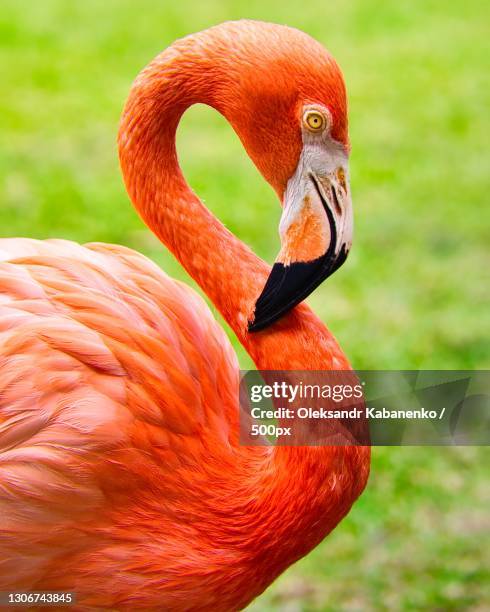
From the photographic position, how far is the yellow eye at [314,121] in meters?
2.45

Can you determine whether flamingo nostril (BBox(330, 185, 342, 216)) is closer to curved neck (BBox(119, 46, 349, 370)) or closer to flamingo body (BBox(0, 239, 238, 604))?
curved neck (BBox(119, 46, 349, 370))

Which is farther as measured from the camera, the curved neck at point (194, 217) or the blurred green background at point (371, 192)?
the blurred green background at point (371, 192)

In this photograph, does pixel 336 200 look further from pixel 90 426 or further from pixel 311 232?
pixel 90 426

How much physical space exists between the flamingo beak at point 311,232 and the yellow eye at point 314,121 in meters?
0.11

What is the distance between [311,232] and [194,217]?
407 mm

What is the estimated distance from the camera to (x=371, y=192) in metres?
6.88

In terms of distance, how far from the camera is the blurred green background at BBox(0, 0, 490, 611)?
13.5 feet

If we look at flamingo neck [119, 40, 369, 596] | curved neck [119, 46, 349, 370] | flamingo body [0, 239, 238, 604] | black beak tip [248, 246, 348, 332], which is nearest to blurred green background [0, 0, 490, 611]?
flamingo neck [119, 40, 369, 596]

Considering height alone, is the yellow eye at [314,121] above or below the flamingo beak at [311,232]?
above

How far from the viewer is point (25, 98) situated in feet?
25.7

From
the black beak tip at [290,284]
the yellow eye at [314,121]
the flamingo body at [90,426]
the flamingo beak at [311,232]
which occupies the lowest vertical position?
the flamingo body at [90,426]

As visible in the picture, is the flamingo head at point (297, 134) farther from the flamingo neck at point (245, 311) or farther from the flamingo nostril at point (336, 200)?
the flamingo neck at point (245, 311)

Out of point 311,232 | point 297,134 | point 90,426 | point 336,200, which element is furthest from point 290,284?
point 90,426

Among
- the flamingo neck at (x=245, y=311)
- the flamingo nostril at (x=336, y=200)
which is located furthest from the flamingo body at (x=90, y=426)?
the flamingo nostril at (x=336, y=200)
